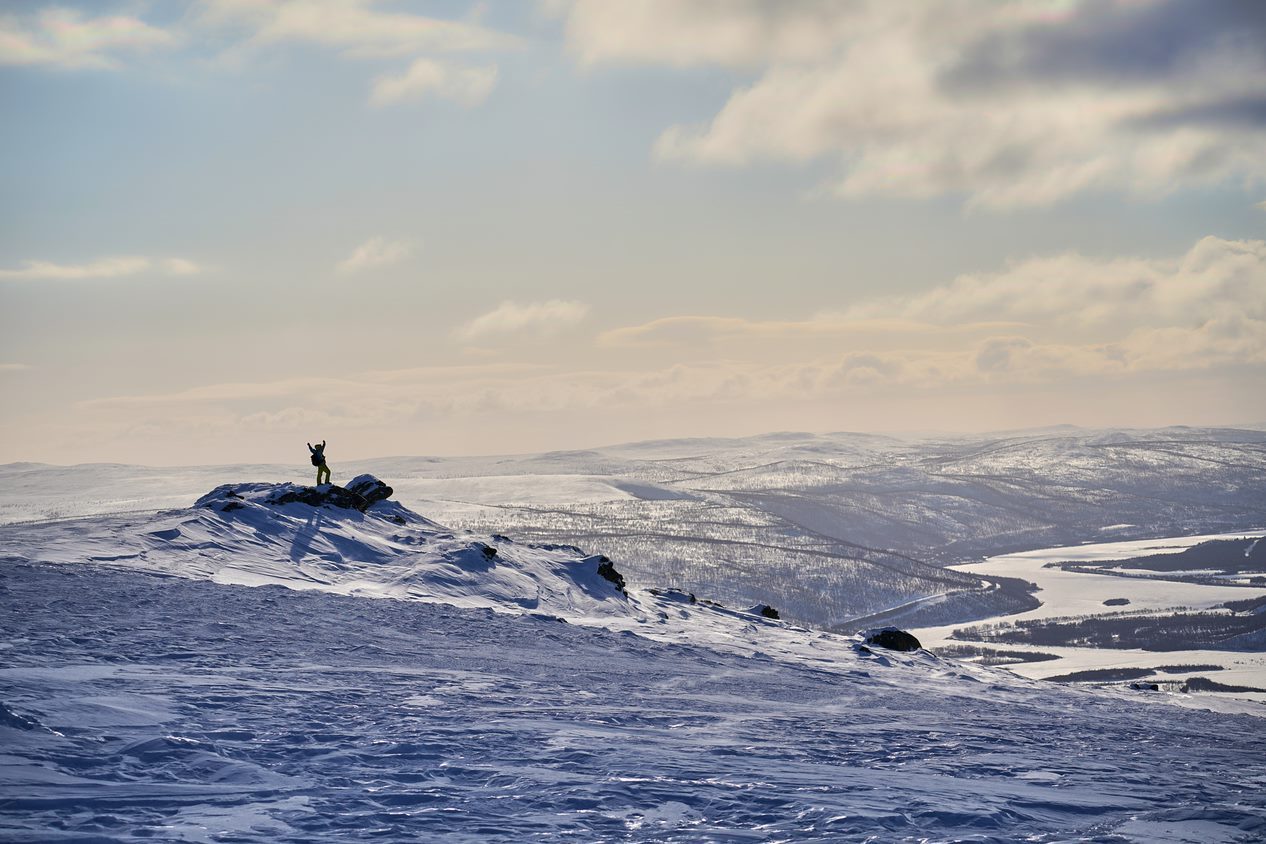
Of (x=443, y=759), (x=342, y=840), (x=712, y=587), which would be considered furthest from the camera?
(x=712, y=587)

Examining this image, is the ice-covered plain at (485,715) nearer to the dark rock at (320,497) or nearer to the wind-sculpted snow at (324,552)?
the wind-sculpted snow at (324,552)

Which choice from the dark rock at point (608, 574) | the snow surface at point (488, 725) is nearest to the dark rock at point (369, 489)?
the snow surface at point (488, 725)

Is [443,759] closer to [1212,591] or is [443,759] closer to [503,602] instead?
[503,602]

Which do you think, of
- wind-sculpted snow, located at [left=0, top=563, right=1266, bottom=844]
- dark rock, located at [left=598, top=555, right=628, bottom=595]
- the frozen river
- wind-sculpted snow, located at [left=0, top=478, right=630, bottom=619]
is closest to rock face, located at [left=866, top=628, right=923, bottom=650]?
dark rock, located at [left=598, top=555, right=628, bottom=595]

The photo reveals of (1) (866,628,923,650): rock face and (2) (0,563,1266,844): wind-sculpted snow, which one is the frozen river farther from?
(2) (0,563,1266,844): wind-sculpted snow

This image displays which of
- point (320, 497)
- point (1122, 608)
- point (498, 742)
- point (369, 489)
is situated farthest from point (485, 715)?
point (1122, 608)

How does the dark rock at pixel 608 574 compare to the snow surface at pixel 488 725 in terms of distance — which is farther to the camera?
the dark rock at pixel 608 574

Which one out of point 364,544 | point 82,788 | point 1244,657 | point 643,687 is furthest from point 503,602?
point 1244,657

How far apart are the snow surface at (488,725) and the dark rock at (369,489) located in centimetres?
870

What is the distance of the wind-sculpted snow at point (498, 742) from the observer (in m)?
11.8

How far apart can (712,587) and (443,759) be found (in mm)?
153863

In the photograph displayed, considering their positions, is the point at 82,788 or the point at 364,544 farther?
the point at 364,544

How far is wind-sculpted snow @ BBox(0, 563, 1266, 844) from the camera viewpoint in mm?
11773

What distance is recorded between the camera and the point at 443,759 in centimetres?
1431
